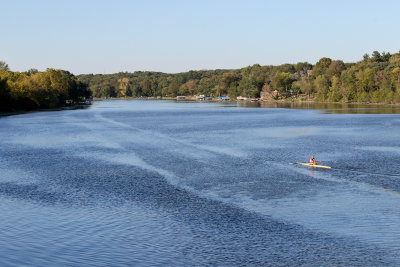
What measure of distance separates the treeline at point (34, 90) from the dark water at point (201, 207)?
251ft

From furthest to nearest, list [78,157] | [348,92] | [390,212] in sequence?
1. [348,92]
2. [78,157]
3. [390,212]

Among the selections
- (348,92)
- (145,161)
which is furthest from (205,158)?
(348,92)

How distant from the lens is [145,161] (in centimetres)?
3694

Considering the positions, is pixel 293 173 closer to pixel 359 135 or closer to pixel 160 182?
pixel 160 182

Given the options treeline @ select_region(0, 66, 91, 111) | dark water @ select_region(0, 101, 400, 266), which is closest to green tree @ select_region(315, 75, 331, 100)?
treeline @ select_region(0, 66, 91, 111)

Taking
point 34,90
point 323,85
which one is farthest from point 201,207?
point 323,85

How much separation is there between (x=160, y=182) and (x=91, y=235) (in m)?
10.5

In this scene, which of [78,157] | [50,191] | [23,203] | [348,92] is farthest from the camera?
[348,92]

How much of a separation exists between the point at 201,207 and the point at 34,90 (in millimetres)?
118021

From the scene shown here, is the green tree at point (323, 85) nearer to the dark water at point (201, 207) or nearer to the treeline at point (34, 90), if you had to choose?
the treeline at point (34, 90)

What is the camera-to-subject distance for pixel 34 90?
13088 centimetres

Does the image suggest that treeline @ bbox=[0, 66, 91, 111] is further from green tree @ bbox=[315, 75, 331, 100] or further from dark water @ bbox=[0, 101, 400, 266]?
green tree @ bbox=[315, 75, 331, 100]

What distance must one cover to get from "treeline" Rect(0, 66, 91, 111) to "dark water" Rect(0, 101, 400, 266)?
251 ft

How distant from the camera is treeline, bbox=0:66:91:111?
113500 mm
